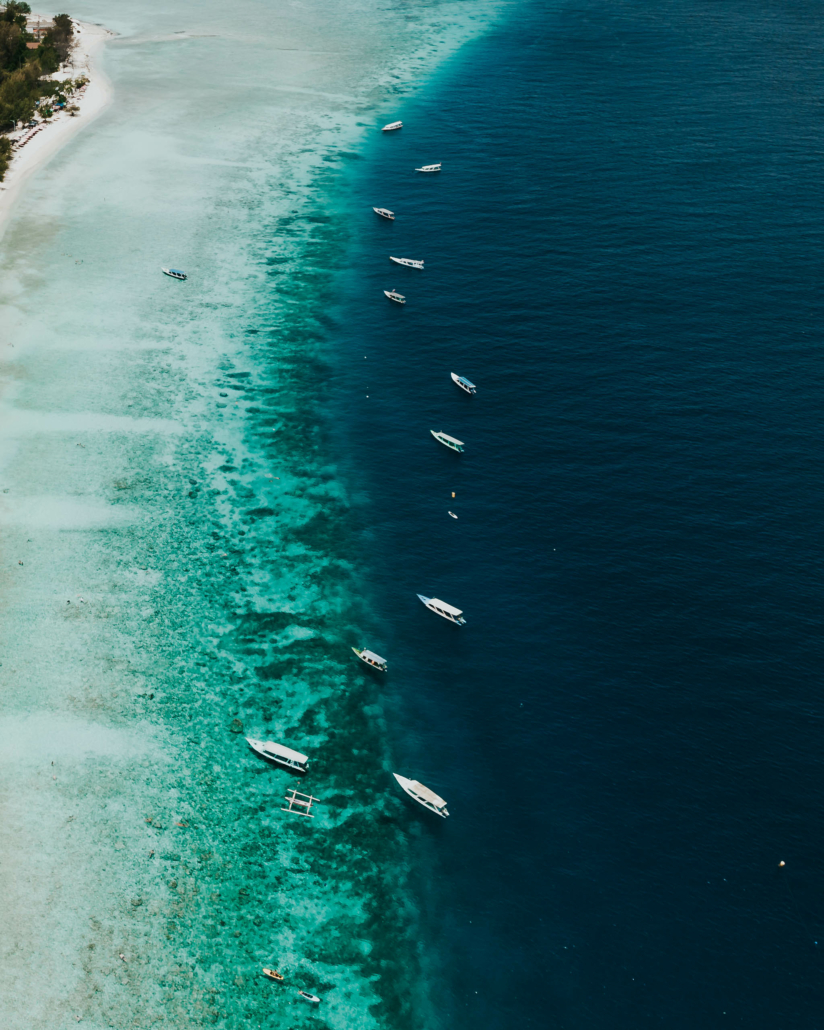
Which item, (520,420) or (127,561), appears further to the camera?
(520,420)

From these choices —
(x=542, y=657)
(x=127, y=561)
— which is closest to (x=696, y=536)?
(x=542, y=657)

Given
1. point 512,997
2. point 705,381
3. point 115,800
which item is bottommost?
point 512,997

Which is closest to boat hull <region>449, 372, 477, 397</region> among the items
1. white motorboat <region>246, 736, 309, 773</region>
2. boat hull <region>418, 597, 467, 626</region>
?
boat hull <region>418, 597, 467, 626</region>

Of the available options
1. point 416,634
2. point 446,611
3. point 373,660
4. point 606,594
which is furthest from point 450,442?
point 373,660

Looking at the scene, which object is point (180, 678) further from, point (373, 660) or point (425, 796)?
point (425, 796)

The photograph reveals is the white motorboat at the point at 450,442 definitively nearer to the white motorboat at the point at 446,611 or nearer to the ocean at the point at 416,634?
the ocean at the point at 416,634

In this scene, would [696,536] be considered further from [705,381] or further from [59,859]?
[59,859]
